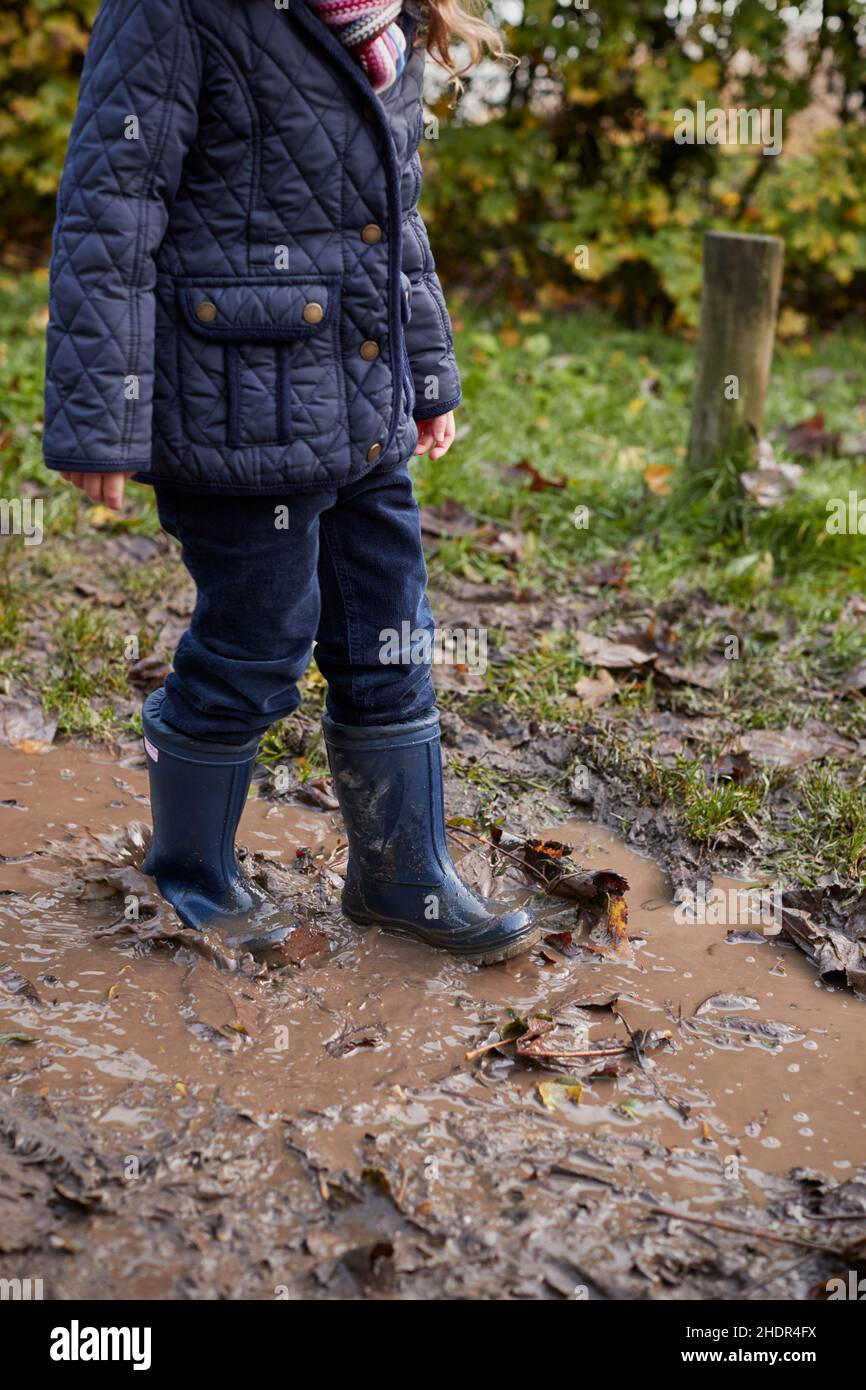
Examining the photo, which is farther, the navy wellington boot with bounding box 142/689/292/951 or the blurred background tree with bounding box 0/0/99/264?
the blurred background tree with bounding box 0/0/99/264

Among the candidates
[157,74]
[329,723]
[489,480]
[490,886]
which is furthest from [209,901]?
[489,480]

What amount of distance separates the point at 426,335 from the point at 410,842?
2.84 feet

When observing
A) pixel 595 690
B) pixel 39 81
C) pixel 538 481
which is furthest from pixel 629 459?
pixel 39 81

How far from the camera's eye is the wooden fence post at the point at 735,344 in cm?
432

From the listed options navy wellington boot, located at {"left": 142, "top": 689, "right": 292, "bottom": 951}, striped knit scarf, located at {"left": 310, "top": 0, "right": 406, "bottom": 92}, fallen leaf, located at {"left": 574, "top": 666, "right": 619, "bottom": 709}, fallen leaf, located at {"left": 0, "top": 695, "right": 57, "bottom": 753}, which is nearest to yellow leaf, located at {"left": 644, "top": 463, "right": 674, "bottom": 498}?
fallen leaf, located at {"left": 574, "top": 666, "right": 619, "bottom": 709}

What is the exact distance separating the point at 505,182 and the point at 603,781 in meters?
4.62

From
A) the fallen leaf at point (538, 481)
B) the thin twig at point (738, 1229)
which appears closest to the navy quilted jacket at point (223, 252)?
the thin twig at point (738, 1229)

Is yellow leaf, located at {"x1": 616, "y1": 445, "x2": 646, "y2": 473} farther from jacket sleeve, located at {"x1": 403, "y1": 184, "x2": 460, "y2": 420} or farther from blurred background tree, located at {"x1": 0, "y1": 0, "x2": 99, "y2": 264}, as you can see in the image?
blurred background tree, located at {"x1": 0, "y1": 0, "x2": 99, "y2": 264}

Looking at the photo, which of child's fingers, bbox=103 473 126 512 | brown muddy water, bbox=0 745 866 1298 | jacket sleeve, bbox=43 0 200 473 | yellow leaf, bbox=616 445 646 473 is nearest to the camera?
brown muddy water, bbox=0 745 866 1298

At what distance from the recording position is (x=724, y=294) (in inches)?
172

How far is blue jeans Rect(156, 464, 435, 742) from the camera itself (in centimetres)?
198

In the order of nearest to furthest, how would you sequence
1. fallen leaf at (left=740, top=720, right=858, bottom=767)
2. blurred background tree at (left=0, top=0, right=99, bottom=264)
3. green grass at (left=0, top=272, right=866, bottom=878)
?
green grass at (left=0, top=272, right=866, bottom=878)
fallen leaf at (left=740, top=720, right=858, bottom=767)
blurred background tree at (left=0, top=0, right=99, bottom=264)

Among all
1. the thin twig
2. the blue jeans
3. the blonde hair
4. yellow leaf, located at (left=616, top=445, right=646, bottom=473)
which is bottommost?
the thin twig
